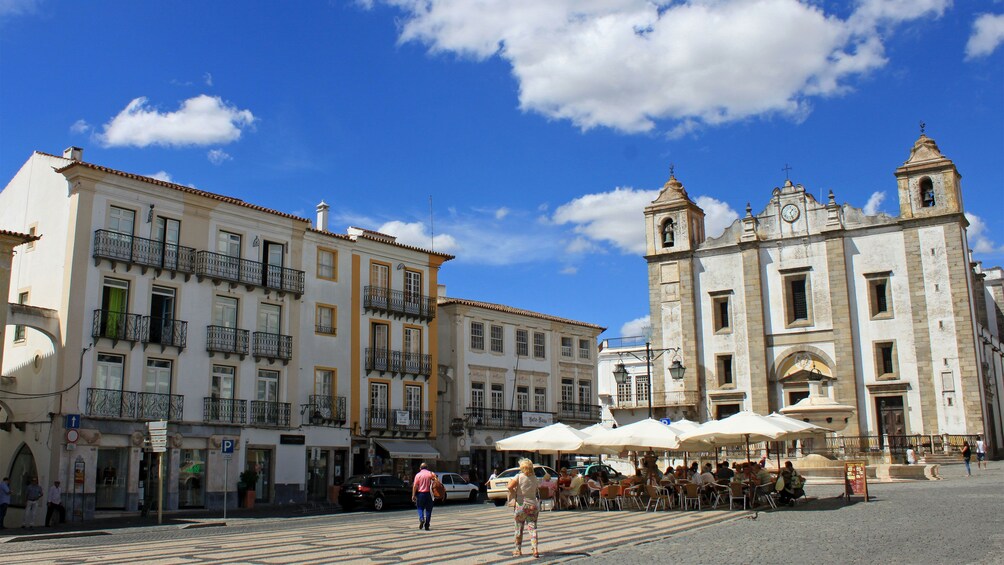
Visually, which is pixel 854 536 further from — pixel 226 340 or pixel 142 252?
pixel 142 252

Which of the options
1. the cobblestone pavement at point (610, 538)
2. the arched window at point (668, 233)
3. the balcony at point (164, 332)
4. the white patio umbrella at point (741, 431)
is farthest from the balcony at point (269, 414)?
the arched window at point (668, 233)

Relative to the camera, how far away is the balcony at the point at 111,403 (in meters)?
28.5

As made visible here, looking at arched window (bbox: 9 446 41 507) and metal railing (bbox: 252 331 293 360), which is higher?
metal railing (bbox: 252 331 293 360)

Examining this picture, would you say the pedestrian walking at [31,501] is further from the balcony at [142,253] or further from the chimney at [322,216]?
the chimney at [322,216]

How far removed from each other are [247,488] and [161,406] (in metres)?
4.15

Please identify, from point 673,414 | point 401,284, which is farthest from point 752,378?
point 401,284

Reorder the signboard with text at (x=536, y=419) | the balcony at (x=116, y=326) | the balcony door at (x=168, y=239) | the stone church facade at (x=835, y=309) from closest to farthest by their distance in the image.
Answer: the balcony at (x=116, y=326), the balcony door at (x=168, y=239), the stone church facade at (x=835, y=309), the signboard with text at (x=536, y=419)

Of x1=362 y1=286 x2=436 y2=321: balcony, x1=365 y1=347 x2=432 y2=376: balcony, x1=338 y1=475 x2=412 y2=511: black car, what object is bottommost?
x1=338 y1=475 x2=412 y2=511: black car

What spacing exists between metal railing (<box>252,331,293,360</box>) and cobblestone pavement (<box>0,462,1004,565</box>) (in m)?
9.69

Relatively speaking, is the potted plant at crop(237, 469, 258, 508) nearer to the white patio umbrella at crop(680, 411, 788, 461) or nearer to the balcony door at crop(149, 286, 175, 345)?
the balcony door at crop(149, 286, 175, 345)

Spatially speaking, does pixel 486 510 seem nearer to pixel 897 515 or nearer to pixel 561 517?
pixel 561 517

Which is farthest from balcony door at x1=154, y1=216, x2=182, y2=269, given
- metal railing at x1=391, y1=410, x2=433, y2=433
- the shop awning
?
metal railing at x1=391, y1=410, x2=433, y2=433

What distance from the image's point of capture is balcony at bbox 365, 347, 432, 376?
38.8 m

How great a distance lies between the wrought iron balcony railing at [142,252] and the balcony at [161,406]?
432 cm
